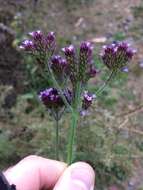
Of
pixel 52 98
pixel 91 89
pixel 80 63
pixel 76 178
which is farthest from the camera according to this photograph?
pixel 91 89

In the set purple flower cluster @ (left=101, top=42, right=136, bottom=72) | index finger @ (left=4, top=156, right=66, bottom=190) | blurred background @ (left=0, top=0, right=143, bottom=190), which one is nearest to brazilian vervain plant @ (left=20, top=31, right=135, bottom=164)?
purple flower cluster @ (left=101, top=42, right=136, bottom=72)

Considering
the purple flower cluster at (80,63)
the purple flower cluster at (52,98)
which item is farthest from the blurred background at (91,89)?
the purple flower cluster at (80,63)

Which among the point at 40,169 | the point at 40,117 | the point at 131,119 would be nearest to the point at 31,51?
the point at 40,169

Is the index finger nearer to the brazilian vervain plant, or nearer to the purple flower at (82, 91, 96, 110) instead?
the brazilian vervain plant

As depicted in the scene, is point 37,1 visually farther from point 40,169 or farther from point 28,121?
point 40,169

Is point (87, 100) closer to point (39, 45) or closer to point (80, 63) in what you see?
point (80, 63)

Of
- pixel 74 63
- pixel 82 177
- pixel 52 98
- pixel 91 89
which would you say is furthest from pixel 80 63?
pixel 91 89

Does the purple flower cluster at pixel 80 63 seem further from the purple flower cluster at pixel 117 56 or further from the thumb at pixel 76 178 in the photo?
the thumb at pixel 76 178
